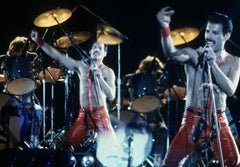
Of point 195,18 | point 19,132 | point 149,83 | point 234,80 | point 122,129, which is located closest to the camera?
point 234,80

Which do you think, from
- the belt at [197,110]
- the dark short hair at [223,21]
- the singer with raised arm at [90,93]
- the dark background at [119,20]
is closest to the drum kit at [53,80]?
the singer with raised arm at [90,93]

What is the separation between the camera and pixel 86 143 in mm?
6980

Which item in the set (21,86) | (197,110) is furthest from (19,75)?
(197,110)

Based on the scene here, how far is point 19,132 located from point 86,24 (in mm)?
3568

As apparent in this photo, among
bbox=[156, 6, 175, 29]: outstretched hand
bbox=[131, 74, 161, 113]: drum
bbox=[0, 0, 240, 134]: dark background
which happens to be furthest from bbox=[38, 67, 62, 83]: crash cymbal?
bbox=[156, 6, 175, 29]: outstretched hand

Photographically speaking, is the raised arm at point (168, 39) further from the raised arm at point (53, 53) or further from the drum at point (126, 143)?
the raised arm at point (53, 53)

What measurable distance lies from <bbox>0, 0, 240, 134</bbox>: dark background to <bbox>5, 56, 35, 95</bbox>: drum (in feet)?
6.10

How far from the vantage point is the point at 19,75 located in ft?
21.6

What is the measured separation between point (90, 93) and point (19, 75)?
112 cm

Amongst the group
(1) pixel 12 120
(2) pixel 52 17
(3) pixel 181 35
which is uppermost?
(2) pixel 52 17

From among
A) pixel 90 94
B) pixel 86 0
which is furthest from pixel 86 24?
pixel 90 94

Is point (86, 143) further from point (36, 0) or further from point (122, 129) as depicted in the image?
point (36, 0)

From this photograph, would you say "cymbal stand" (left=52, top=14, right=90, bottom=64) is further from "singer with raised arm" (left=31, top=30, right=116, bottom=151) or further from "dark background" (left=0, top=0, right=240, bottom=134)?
"dark background" (left=0, top=0, right=240, bottom=134)

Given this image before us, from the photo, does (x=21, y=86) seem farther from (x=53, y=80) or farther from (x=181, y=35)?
(x=181, y=35)
